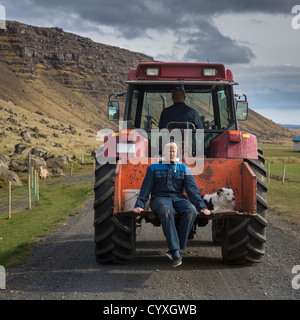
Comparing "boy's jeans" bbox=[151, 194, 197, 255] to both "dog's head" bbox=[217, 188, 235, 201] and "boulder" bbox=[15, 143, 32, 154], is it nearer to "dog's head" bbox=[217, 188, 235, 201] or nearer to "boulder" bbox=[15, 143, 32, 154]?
"dog's head" bbox=[217, 188, 235, 201]

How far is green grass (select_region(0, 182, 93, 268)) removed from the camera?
377 inches

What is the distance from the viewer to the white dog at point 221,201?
6.82 metres

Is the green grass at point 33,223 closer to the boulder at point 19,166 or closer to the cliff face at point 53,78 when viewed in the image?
the boulder at point 19,166

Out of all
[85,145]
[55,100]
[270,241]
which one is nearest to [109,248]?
[270,241]

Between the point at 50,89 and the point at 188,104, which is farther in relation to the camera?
the point at 50,89

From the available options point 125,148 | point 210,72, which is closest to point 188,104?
point 210,72

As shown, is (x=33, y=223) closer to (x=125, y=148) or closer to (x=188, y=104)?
(x=188, y=104)

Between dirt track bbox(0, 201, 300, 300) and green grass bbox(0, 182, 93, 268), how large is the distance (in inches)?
19.3

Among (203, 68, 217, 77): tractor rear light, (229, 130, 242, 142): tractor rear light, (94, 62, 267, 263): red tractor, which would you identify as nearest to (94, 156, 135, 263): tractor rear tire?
(94, 62, 267, 263): red tractor

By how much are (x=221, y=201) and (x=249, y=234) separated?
0.89 m

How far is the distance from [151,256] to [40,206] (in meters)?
12.6

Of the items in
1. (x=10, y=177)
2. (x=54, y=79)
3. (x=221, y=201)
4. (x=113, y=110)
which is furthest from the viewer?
(x=54, y=79)

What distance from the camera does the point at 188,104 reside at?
9.02m

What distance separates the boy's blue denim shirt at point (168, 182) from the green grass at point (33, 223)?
304 cm
